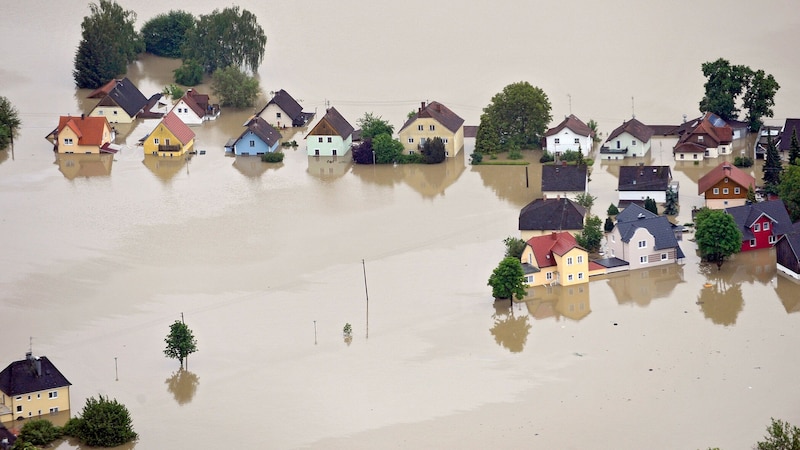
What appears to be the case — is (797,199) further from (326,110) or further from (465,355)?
(326,110)

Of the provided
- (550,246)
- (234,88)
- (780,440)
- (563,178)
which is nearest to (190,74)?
(234,88)

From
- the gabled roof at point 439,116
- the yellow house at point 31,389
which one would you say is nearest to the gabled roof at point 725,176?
the gabled roof at point 439,116

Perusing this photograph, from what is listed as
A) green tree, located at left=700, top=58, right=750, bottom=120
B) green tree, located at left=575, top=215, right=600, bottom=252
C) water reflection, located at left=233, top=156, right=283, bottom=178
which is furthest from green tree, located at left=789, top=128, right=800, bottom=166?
water reflection, located at left=233, top=156, right=283, bottom=178

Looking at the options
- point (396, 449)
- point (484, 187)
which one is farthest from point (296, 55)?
point (396, 449)

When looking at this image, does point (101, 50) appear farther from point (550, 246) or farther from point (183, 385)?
point (183, 385)

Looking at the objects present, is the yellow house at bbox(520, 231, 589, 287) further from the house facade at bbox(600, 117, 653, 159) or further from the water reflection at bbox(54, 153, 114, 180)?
the water reflection at bbox(54, 153, 114, 180)

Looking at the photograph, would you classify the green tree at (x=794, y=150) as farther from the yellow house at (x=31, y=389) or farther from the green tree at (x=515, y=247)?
the yellow house at (x=31, y=389)
